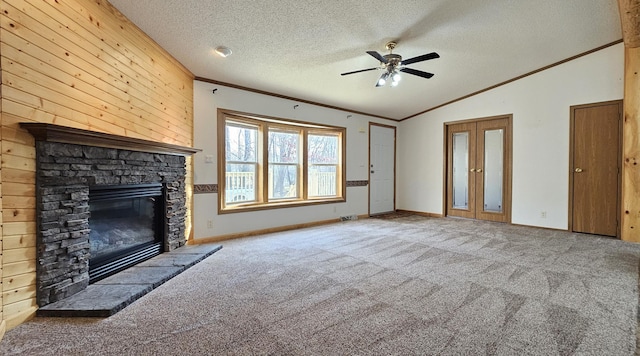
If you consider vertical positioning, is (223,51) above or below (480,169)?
above

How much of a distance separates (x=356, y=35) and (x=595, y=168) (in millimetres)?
4487

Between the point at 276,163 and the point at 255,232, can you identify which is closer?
the point at 255,232

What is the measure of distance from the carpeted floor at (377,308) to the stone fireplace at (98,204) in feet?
1.51

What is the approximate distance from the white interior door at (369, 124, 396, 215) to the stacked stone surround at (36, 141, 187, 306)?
5.07 meters

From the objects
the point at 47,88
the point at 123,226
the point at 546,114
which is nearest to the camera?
the point at 47,88

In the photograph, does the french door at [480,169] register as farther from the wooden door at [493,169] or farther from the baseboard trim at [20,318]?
the baseboard trim at [20,318]

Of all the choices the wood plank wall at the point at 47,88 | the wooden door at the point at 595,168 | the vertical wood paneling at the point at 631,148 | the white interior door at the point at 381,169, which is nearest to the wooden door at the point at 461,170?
the white interior door at the point at 381,169

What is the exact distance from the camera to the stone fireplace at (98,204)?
6.84ft

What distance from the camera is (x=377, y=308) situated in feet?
7.16

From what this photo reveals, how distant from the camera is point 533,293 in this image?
2428 mm

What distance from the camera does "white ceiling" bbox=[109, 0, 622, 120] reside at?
2.82 m

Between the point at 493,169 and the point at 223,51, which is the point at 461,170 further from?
the point at 223,51

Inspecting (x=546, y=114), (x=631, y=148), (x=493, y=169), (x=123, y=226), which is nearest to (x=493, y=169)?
(x=493, y=169)

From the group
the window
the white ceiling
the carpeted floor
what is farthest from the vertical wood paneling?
the window
